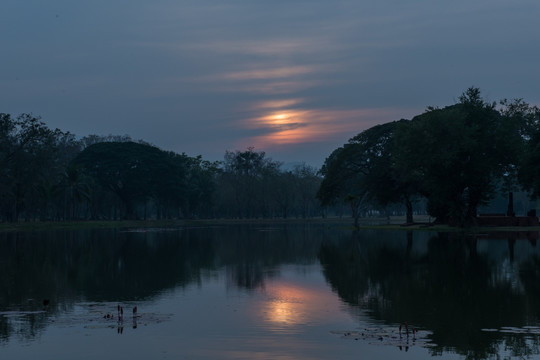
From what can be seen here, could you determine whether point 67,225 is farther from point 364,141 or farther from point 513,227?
point 513,227

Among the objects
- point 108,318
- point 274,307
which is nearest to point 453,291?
point 274,307

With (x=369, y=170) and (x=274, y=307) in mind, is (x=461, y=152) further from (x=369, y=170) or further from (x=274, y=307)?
(x=274, y=307)

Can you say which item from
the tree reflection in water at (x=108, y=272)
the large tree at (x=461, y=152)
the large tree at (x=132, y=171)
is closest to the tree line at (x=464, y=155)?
the large tree at (x=461, y=152)

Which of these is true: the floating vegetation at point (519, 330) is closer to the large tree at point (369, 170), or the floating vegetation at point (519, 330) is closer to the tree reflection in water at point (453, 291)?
the tree reflection in water at point (453, 291)

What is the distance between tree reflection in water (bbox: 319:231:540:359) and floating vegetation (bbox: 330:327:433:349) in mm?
451

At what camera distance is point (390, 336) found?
69.1ft

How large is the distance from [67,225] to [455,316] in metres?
123

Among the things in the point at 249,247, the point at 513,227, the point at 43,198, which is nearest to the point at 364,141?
the point at 513,227

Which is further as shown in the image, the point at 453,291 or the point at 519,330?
the point at 453,291

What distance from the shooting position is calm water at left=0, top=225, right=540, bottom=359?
774 inches

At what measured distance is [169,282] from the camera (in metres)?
36.8

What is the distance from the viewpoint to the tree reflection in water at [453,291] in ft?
69.0

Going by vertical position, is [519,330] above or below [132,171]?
below

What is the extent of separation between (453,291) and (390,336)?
11560mm
